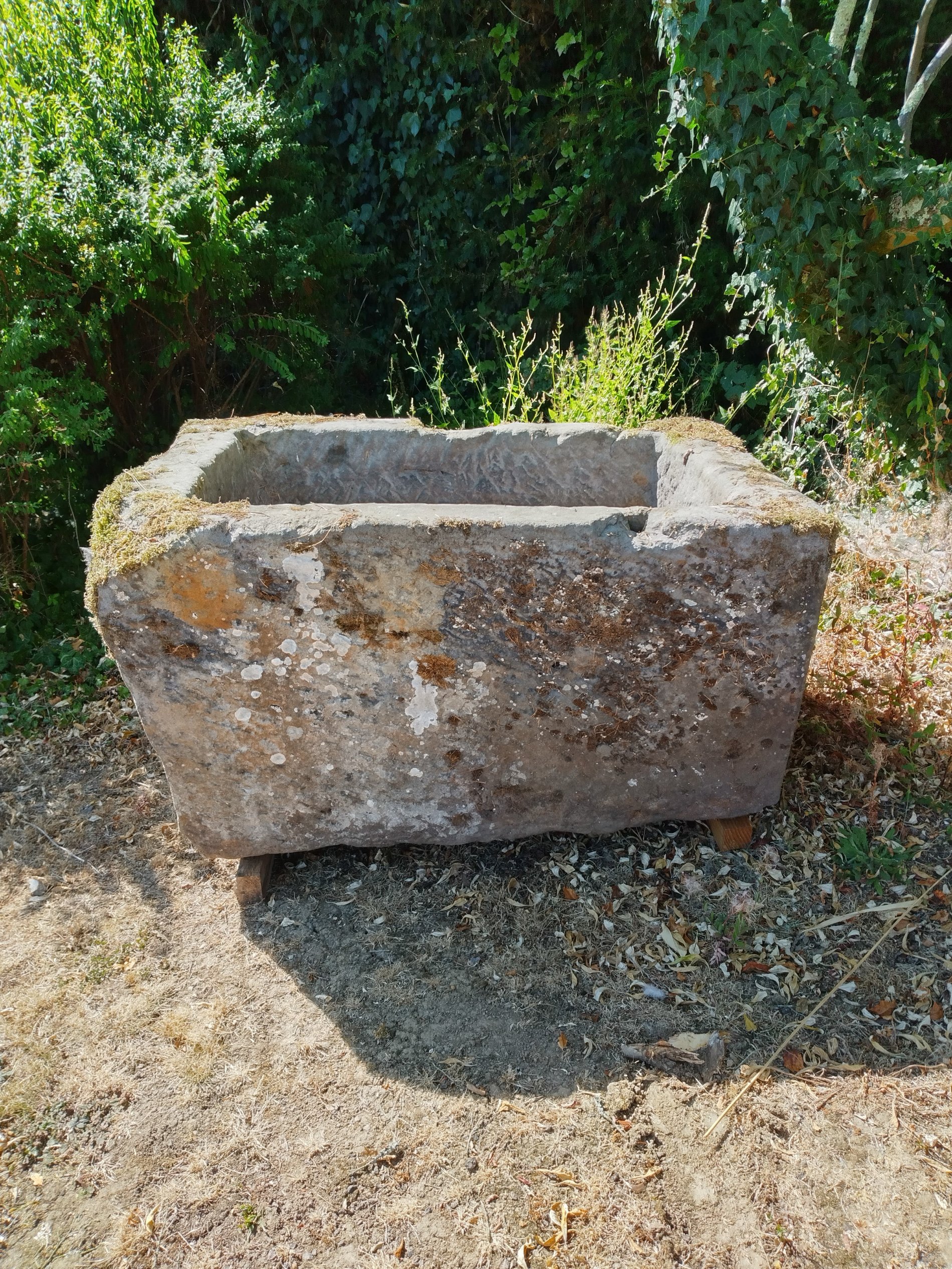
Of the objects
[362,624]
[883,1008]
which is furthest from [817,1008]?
[362,624]

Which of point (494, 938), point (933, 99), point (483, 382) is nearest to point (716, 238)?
point (933, 99)

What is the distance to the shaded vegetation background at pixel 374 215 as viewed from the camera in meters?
3.81

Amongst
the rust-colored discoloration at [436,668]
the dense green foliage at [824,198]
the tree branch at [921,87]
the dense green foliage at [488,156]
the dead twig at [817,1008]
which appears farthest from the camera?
the dense green foliage at [488,156]

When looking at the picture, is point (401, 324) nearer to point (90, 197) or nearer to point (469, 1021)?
point (90, 197)

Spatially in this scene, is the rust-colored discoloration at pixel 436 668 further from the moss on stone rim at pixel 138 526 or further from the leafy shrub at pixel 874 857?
the leafy shrub at pixel 874 857

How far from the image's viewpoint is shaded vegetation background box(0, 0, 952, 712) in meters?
3.81

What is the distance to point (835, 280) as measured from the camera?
349 cm

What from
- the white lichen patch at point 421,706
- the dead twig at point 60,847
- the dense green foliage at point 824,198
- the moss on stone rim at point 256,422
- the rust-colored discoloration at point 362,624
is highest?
the dense green foliage at point 824,198

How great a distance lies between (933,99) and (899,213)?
174cm

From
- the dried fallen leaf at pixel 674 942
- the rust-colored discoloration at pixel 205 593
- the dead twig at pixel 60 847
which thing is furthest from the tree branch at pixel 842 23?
the dead twig at pixel 60 847

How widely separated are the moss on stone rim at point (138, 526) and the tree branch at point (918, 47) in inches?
133

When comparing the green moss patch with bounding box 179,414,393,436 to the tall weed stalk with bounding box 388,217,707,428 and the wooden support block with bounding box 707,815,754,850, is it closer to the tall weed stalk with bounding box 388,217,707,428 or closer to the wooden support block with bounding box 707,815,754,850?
the tall weed stalk with bounding box 388,217,707,428

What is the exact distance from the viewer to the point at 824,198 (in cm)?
339

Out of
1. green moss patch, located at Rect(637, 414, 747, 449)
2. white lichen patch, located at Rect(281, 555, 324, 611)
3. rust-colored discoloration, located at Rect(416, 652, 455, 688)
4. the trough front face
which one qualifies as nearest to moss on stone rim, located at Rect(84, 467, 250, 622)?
the trough front face
